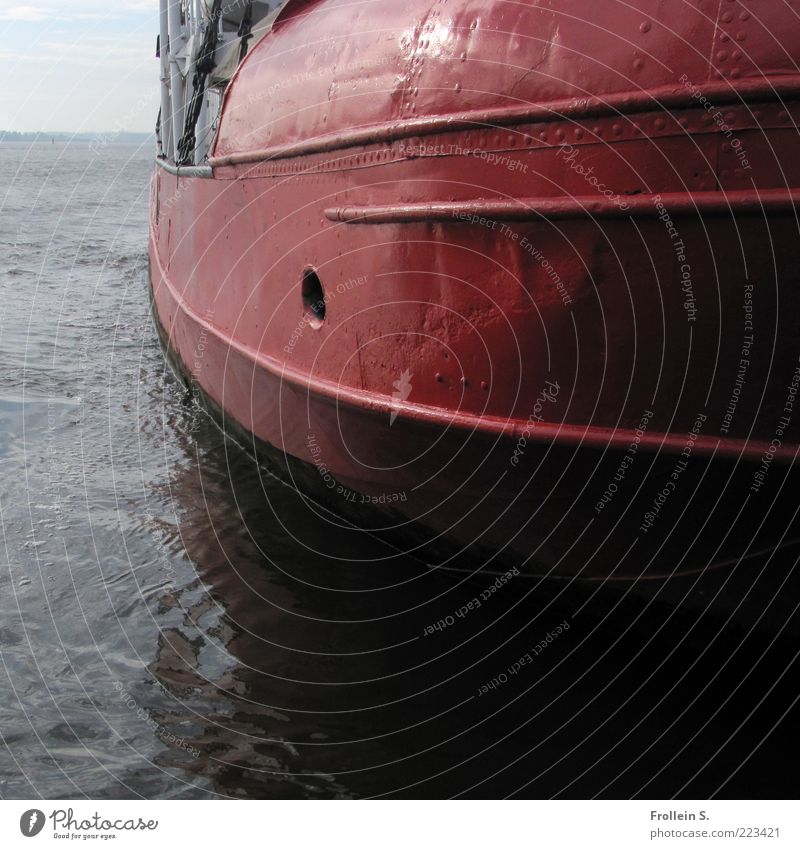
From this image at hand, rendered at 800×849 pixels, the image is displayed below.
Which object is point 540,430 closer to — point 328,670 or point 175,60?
point 328,670

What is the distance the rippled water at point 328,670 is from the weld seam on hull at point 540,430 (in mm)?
578

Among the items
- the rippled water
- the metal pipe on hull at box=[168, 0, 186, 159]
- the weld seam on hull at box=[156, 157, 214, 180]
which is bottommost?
the rippled water

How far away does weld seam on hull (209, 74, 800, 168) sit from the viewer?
323cm

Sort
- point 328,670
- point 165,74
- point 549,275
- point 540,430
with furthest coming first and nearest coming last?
point 165,74
point 328,670
point 540,430
point 549,275

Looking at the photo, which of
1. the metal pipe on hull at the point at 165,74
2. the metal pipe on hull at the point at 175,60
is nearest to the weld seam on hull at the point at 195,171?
the metal pipe on hull at the point at 175,60

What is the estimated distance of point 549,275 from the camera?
12.3ft

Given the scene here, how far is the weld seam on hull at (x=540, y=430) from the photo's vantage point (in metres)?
3.64

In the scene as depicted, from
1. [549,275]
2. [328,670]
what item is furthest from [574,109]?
[328,670]

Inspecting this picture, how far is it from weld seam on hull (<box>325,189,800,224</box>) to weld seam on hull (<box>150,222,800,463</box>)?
817mm

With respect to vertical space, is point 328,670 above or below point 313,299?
below

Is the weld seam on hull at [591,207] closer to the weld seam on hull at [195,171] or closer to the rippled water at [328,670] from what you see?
the rippled water at [328,670]

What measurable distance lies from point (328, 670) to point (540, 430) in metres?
1.45

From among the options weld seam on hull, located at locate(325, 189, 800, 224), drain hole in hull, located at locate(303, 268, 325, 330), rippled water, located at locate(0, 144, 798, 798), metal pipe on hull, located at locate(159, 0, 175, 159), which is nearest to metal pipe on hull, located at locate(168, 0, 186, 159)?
metal pipe on hull, located at locate(159, 0, 175, 159)

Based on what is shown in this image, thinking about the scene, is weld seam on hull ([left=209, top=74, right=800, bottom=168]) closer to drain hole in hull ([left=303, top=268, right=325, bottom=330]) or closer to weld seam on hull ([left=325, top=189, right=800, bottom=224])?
weld seam on hull ([left=325, top=189, right=800, bottom=224])
